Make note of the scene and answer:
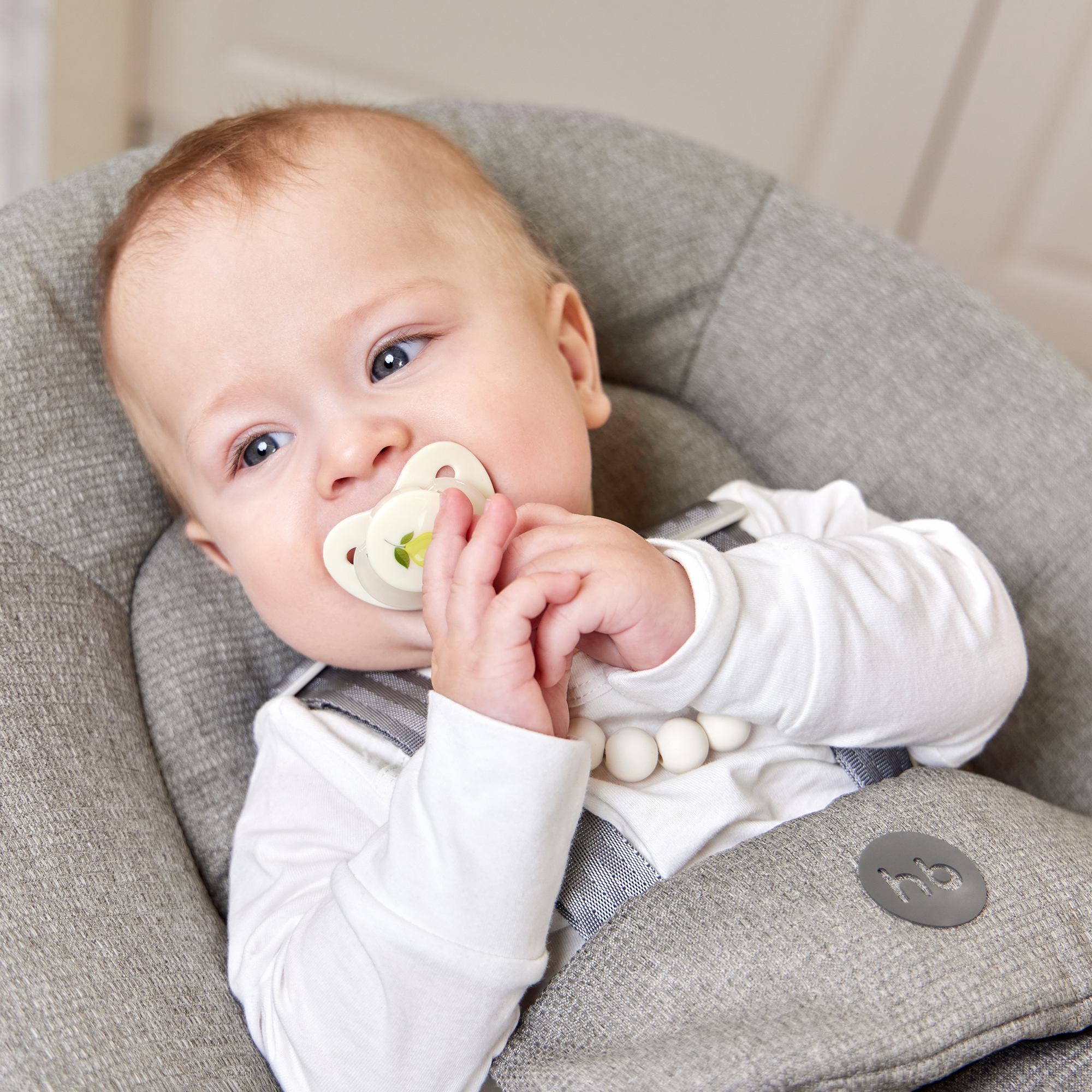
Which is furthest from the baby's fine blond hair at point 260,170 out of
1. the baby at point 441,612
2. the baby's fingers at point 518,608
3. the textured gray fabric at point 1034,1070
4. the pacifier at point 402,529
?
the textured gray fabric at point 1034,1070

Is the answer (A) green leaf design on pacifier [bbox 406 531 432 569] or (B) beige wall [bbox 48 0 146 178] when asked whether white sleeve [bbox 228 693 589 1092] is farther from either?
(B) beige wall [bbox 48 0 146 178]

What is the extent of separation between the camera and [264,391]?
0.69 metres

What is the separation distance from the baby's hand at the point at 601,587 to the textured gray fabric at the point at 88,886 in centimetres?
30

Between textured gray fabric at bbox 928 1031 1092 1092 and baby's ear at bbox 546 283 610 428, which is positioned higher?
baby's ear at bbox 546 283 610 428

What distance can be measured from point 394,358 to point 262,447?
0.38ft

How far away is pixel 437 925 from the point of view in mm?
581

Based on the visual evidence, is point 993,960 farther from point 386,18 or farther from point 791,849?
point 386,18

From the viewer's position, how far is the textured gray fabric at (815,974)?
0.55 m

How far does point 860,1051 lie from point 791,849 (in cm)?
→ 13

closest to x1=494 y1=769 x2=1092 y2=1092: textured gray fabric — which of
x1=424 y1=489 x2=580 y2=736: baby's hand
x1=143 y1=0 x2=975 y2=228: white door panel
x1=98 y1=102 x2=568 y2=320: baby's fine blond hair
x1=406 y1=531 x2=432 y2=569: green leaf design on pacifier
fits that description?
x1=424 y1=489 x2=580 y2=736: baby's hand

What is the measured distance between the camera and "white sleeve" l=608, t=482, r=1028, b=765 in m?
0.65

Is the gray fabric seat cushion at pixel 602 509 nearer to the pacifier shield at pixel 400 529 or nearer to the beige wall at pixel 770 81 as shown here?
the pacifier shield at pixel 400 529

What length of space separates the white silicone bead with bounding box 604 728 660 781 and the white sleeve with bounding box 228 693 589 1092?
105 millimetres

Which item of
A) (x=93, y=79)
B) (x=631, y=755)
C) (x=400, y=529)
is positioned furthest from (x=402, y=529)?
(x=93, y=79)
